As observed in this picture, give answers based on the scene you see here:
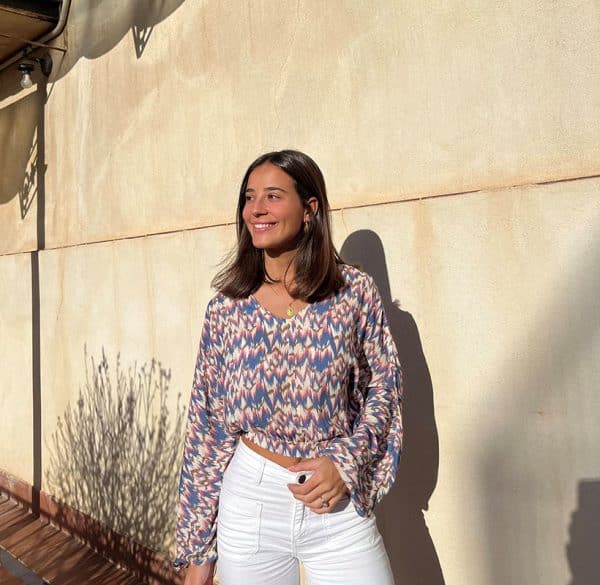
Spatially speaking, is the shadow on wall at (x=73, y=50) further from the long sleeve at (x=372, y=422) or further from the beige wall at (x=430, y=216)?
the long sleeve at (x=372, y=422)

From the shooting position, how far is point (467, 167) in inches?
77.6

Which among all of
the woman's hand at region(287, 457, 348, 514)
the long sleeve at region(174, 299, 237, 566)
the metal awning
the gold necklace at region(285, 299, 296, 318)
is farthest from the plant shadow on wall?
the metal awning

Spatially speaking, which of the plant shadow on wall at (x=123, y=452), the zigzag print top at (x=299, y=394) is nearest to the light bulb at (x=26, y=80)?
the plant shadow on wall at (x=123, y=452)

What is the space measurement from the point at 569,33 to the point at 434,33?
45 cm

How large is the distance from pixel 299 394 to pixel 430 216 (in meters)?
0.88

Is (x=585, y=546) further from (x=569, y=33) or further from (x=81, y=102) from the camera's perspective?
(x=81, y=102)

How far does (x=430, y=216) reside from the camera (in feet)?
6.71

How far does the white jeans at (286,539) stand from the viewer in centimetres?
144

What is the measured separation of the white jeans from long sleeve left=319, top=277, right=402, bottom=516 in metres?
0.08

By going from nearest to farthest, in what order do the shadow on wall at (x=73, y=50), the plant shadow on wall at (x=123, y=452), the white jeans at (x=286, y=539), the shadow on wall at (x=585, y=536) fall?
the white jeans at (x=286, y=539), the shadow on wall at (x=585, y=536), the plant shadow on wall at (x=123, y=452), the shadow on wall at (x=73, y=50)

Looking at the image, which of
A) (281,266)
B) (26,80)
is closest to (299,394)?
(281,266)

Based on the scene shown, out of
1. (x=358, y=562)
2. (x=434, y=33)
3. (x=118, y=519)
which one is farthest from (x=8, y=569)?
(x=434, y=33)

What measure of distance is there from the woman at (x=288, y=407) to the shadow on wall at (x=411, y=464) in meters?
0.56

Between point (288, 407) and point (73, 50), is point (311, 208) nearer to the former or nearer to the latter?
point (288, 407)
